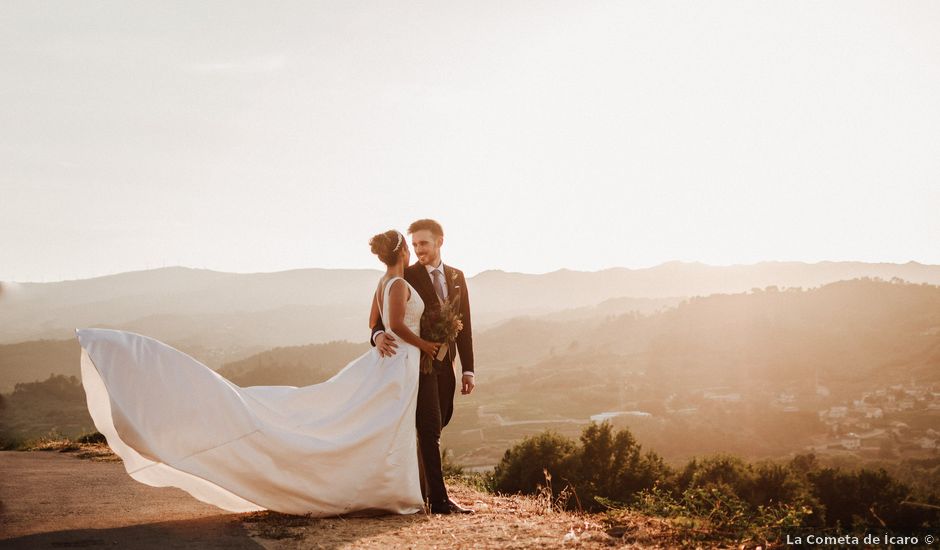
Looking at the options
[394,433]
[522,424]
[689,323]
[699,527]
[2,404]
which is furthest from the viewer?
[689,323]

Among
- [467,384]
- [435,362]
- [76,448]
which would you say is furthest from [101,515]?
[76,448]

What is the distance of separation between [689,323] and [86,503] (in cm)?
12511

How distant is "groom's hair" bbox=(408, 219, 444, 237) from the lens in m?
6.97

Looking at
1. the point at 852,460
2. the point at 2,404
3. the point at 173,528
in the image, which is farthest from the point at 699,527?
the point at 852,460

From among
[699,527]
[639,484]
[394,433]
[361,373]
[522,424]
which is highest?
[361,373]

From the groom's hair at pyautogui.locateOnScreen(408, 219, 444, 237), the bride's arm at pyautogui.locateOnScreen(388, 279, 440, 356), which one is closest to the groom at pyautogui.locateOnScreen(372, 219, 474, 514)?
the groom's hair at pyautogui.locateOnScreen(408, 219, 444, 237)

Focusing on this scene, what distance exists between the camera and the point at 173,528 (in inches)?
221

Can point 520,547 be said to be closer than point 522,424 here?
Yes

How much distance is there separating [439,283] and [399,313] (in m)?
0.74

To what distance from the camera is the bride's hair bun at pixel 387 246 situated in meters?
6.64

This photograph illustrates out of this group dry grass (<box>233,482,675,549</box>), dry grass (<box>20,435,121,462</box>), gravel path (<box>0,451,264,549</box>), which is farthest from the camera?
dry grass (<box>20,435,121,462</box>)

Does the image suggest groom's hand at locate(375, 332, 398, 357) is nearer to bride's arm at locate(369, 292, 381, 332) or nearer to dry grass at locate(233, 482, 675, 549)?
bride's arm at locate(369, 292, 381, 332)

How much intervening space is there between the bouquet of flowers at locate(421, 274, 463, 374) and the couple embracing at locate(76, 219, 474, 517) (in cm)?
1

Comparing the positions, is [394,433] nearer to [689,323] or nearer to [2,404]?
[2,404]
